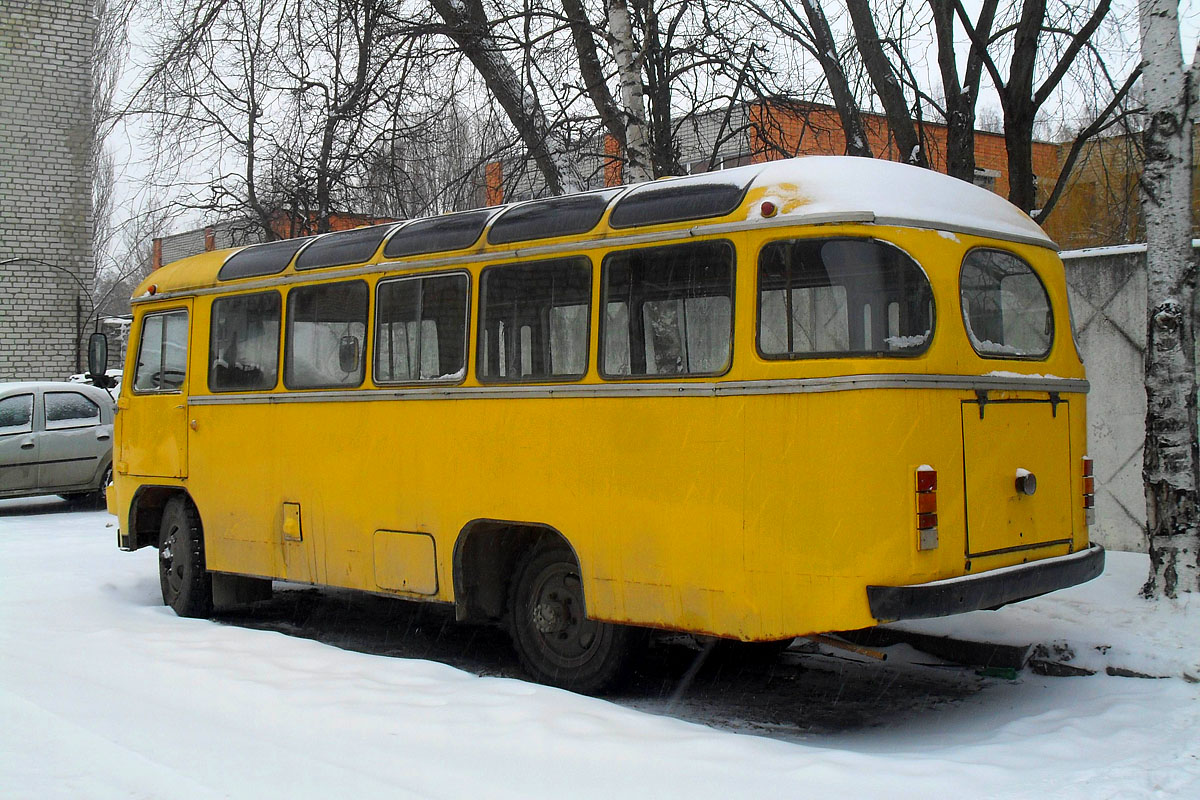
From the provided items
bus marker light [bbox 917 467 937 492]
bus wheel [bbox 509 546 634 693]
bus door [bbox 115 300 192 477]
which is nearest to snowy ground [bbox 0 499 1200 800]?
bus wheel [bbox 509 546 634 693]

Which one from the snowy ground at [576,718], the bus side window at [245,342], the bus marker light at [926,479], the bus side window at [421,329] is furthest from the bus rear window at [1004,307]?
the bus side window at [245,342]

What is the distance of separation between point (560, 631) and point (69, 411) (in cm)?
1240

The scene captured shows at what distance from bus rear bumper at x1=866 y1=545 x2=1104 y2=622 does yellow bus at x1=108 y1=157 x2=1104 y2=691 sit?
0.5 inches

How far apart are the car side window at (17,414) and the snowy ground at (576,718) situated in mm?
8358

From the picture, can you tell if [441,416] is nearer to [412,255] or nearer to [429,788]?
[412,255]

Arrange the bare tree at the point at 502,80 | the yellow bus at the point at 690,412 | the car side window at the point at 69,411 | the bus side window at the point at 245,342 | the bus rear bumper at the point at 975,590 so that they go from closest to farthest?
the bus rear bumper at the point at 975,590 → the yellow bus at the point at 690,412 → the bus side window at the point at 245,342 → the bare tree at the point at 502,80 → the car side window at the point at 69,411

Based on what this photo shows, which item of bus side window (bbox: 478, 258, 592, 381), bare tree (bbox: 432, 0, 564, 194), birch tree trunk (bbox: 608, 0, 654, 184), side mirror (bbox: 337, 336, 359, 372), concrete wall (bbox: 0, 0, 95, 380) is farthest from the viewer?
concrete wall (bbox: 0, 0, 95, 380)

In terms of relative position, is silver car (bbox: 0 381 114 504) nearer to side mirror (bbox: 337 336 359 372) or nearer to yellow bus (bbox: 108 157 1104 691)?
yellow bus (bbox: 108 157 1104 691)

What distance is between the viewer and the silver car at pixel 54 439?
16172mm

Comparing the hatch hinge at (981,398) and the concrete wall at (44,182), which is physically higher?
the concrete wall at (44,182)

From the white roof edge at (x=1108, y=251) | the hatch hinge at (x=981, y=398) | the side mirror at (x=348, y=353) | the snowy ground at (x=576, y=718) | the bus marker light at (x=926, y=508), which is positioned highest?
the white roof edge at (x=1108, y=251)

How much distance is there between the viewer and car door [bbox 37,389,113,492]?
16.5m

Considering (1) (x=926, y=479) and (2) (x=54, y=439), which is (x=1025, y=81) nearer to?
(1) (x=926, y=479)

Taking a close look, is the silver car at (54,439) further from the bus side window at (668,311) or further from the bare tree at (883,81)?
the bus side window at (668,311)
